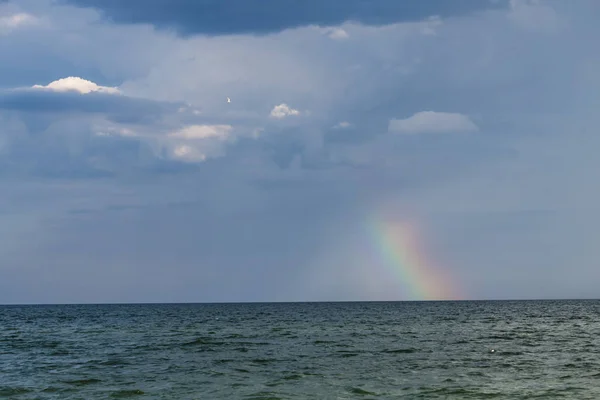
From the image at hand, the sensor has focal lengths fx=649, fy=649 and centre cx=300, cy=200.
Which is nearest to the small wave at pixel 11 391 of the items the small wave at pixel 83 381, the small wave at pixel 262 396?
the small wave at pixel 83 381

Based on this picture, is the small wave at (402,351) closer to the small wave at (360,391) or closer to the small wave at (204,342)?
the small wave at (204,342)

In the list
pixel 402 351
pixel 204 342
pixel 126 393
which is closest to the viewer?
pixel 126 393

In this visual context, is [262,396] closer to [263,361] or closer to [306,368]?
[306,368]

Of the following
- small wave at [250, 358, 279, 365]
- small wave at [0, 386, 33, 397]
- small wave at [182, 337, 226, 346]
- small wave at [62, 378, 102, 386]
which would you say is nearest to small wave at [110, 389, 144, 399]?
small wave at [62, 378, 102, 386]

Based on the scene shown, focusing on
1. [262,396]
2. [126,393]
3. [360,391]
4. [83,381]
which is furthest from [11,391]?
[360,391]

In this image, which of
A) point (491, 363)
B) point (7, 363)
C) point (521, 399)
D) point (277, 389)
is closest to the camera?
point (521, 399)

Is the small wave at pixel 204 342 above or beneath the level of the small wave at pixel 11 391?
above

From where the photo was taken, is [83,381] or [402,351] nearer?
[83,381]

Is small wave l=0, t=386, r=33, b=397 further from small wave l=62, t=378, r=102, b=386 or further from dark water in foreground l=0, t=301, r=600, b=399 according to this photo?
small wave l=62, t=378, r=102, b=386

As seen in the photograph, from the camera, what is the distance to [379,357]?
44.6m

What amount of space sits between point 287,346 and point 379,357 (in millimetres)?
11921

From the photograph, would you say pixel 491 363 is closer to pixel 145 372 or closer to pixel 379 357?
pixel 379 357

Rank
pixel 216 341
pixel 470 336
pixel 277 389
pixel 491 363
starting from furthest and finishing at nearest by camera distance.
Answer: pixel 470 336 < pixel 216 341 < pixel 491 363 < pixel 277 389

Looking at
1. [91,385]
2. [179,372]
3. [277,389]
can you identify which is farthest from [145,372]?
[277,389]
